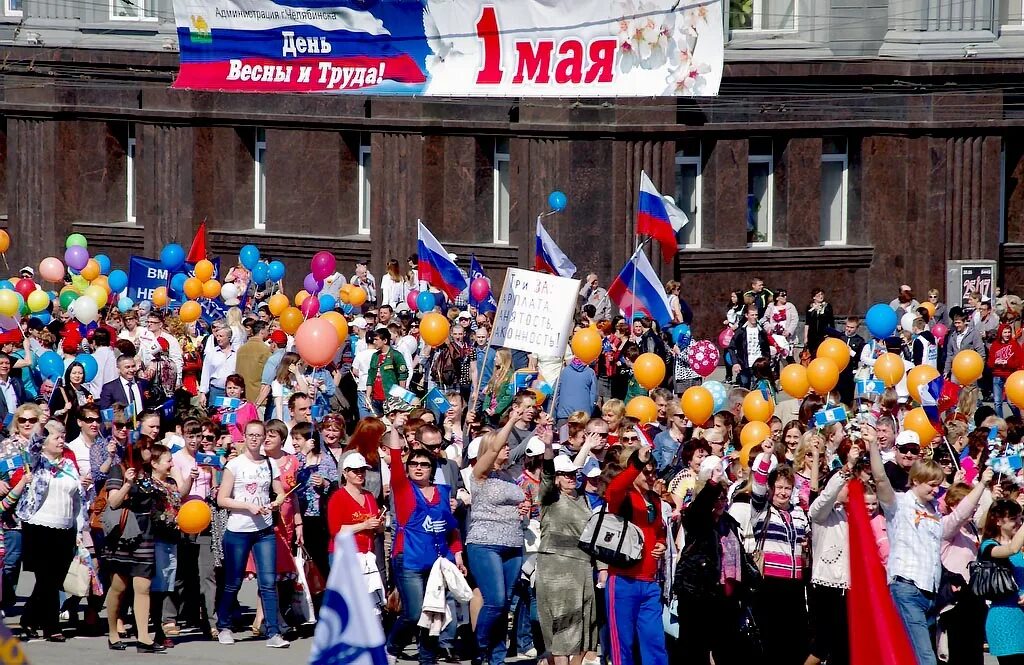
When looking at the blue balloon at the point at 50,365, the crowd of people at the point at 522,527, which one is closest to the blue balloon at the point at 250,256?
the blue balloon at the point at 50,365

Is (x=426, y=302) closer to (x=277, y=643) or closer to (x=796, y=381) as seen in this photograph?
(x=796, y=381)

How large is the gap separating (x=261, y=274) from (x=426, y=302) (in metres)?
5.21

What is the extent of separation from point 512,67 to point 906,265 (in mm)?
7531

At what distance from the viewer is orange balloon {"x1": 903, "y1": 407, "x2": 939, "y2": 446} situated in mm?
15023

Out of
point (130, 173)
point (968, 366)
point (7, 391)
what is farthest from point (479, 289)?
point (130, 173)

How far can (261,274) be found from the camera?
27.8 meters

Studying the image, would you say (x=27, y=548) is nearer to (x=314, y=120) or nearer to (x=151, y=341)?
(x=151, y=341)

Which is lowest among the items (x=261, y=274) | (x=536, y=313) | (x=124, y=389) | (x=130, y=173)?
(x=124, y=389)

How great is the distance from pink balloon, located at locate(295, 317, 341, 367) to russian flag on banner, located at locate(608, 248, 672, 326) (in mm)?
4353

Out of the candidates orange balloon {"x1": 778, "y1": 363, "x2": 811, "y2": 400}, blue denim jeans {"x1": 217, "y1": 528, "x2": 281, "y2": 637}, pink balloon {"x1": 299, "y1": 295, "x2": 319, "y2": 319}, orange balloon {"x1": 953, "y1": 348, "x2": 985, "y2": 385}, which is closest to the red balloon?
pink balloon {"x1": 299, "y1": 295, "x2": 319, "y2": 319}

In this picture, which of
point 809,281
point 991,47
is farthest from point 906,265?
point 991,47

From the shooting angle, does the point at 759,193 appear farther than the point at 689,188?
Yes

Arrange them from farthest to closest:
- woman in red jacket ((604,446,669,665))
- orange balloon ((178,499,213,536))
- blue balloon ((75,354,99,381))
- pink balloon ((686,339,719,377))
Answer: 1. pink balloon ((686,339,719,377))
2. blue balloon ((75,354,99,381))
3. orange balloon ((178,499,213,536))
4. woman in red jacket ((604,446,669,665))

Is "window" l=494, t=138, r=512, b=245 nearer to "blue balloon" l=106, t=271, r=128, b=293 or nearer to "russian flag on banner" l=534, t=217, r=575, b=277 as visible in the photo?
"blue balloon" l=106, t=271, r=128, b=293
